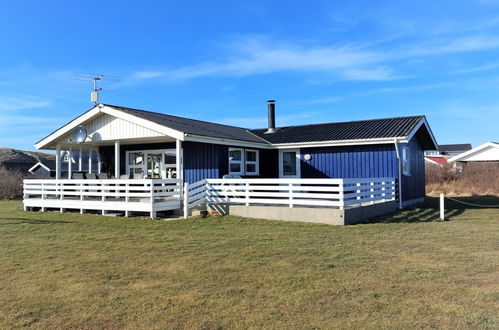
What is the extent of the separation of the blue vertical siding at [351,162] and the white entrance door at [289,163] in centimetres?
22

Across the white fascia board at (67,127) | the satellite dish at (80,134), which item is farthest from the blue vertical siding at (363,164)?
the satellite dish at (80,134)

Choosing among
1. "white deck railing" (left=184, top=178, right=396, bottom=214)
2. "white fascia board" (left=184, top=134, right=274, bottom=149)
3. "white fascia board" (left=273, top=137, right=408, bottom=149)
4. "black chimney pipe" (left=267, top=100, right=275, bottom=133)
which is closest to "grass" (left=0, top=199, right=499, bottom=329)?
"white deck railing" (left=184, top=178, right=396, bottom=214)

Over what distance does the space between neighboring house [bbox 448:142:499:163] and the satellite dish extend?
1388cm

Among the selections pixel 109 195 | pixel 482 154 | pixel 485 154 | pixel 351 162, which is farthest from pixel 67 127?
pixel 485 154

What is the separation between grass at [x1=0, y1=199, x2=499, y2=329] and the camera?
13.3 ft

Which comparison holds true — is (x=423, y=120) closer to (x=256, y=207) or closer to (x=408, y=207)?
(x=408, y=207)

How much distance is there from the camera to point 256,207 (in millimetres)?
11469

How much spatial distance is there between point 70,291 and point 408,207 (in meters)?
12.8

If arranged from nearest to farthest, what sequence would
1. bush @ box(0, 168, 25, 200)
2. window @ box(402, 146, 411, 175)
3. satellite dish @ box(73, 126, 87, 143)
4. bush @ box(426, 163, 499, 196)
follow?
satellite dish @ box(73, 126, 87, 143) < window @ box(402, 146, 411, 175) < bush @ box(426, 163, 499, 196) < bush @ box(0, 168, 25, 200)

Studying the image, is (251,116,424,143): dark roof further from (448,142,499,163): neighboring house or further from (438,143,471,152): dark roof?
(438,143,471,152): dark roof

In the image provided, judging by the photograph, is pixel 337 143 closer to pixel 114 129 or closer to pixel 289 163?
pixel 289 163

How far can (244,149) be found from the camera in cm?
1597

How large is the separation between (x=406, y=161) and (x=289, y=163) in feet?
15.0

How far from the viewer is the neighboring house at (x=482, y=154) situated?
1580cm
